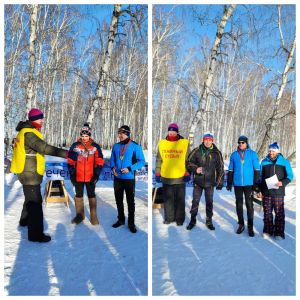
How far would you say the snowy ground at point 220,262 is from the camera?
1838 millimetres

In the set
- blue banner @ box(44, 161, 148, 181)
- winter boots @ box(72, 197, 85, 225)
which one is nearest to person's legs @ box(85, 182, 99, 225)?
winter boots @ box(72, 197, 85, 225)

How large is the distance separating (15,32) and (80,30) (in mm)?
1470

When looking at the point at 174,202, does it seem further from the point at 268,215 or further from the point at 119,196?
the point at 268,215

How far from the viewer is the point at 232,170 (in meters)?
2.76

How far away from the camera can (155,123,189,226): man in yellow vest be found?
111 inches

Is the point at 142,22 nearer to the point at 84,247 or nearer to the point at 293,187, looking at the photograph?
the point at 84,247

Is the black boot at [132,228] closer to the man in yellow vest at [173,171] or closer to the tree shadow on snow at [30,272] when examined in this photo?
the man in yellow vest at [173,171]

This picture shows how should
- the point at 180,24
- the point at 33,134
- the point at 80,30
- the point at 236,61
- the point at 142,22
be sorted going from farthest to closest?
the point at 80,30 → the point at 236,61 → the point at 180,24 → the point at 142,22 → the point at 33,134

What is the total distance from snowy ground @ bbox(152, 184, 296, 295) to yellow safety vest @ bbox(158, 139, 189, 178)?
1.73ft

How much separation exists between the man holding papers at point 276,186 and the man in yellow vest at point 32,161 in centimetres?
185

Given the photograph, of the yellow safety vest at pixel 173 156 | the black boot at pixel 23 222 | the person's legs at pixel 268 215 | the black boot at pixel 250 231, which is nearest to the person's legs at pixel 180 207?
the yellow safety vest at pixel 173 156

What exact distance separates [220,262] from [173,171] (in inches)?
40.4

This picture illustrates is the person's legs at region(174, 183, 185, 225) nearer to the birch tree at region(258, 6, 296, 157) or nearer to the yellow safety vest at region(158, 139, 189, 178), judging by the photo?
the yellow safety vest at region(158, 139, 189, 178)
